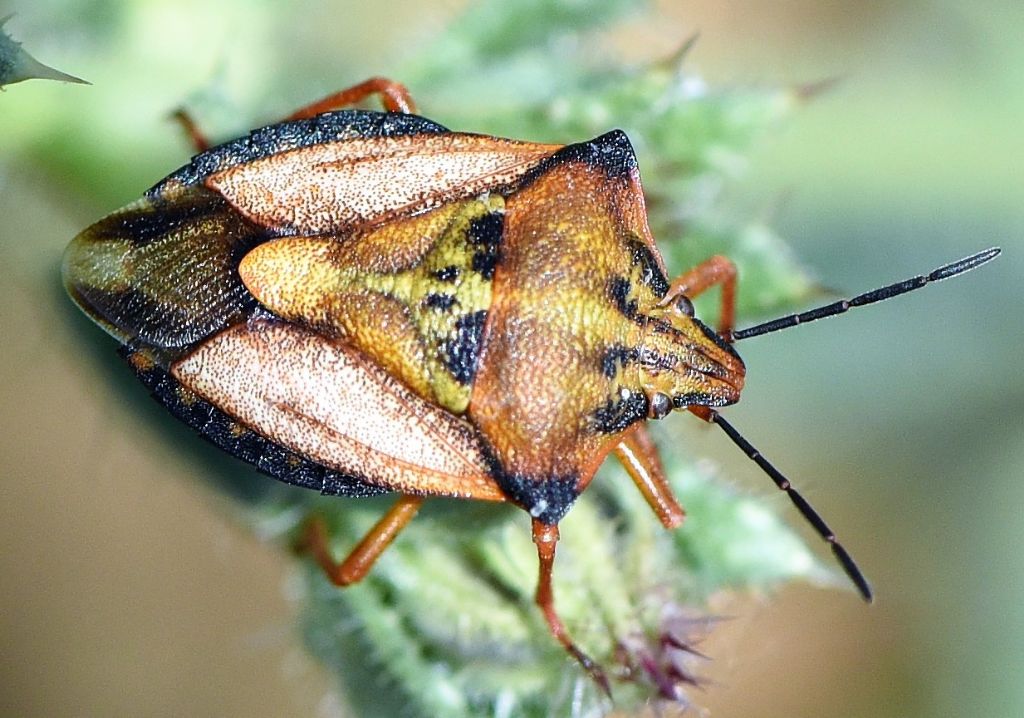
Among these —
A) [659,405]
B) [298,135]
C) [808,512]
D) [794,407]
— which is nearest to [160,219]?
[298,135]

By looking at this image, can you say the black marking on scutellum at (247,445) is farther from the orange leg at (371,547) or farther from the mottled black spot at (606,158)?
the mottled black spot at (606,158)

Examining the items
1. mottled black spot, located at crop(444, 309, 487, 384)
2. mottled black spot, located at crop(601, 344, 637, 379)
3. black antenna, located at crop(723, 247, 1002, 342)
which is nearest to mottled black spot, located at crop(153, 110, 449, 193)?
mottled black spot, located at crop(444, 309, 487, 384)

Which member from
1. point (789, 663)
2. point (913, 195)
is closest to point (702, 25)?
point (913, 195)

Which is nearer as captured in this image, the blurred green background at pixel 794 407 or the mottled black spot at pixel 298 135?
the mottled black spot at pixel 298 135

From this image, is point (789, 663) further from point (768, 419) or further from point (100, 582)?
point (100, 582)

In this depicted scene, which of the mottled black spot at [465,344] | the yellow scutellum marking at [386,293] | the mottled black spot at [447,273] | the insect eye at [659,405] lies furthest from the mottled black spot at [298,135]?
the insect eye at [659,405]

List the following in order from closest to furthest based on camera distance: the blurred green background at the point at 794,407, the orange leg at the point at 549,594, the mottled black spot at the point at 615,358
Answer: the orange leg at the point at 549,594
the mottled black spot at the point at 615,358
the blurred green background at the point at 794,407

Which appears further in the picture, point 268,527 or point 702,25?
point 702,25
